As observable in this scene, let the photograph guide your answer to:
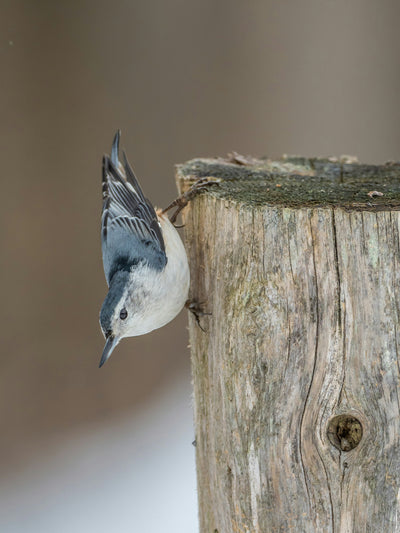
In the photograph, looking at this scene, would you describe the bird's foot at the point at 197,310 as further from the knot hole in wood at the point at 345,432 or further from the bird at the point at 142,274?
the knot hole in wood at the point at 345,432

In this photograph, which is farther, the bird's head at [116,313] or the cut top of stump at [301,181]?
the bird's head at [116,313]

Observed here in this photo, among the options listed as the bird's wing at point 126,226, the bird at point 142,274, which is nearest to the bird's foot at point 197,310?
the bird at point 142,274

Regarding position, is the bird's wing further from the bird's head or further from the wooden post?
the wooden post

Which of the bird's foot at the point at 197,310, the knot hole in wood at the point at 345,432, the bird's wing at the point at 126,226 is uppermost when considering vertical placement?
the bird's wing at the point at 126,226

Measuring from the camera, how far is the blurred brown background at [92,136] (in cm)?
420

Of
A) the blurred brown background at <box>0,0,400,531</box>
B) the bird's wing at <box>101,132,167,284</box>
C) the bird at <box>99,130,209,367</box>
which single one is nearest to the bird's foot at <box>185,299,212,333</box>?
the bird at <box>99,130,209,367</box>

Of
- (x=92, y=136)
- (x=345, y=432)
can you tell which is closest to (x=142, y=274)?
(x=345, y=432)

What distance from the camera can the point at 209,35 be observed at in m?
4.60

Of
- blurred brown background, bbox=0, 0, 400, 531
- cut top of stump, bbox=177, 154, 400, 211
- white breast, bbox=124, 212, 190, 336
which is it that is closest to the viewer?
cut top of stump, bbox=177, 154, 400, 211

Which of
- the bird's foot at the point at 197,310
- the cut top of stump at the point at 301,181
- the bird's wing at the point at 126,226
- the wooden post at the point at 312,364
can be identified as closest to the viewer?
the wooden post at the point at 312,364

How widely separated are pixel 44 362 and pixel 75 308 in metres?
0.45

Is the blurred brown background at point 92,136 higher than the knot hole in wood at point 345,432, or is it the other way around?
the blurred brown background at point 92,136

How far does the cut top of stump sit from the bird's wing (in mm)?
228

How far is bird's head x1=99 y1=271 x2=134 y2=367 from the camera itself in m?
2.14
